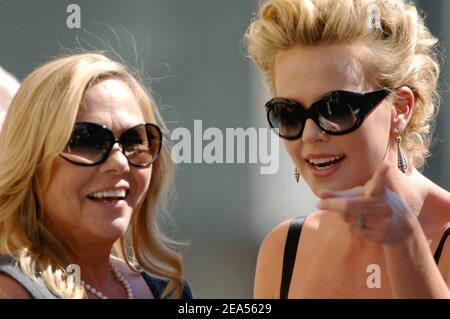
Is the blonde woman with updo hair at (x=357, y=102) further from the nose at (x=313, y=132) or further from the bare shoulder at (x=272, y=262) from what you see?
the bare shoulder at (x=272, y=262)

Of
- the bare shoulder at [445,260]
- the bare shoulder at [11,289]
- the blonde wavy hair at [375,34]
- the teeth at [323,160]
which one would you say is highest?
→ the blonde wavy hair at [375,34]

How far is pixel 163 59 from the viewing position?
2.22 meters

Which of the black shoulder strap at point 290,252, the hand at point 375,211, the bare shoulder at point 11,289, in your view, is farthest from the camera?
the black shoulder strap at point 290,252

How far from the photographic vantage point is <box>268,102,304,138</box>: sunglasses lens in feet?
6.30

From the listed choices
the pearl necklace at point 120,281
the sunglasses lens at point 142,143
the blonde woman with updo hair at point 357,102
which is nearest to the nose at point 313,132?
the blonde woman with updo hair at point 357,102

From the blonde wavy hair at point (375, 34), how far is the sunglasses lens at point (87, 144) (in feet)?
1.60

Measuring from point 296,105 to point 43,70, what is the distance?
59 cm

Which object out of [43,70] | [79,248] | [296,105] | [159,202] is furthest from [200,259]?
[43,70]

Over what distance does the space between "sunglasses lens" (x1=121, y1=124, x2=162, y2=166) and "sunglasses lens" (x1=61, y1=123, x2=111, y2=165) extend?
0.05 meters

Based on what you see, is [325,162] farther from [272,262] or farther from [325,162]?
[272,262]

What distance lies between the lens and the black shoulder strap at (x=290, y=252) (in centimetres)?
214

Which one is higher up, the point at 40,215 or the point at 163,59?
the point at 163,59
